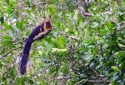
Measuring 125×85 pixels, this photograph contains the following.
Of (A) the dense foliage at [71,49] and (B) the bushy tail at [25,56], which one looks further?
(B) the bushy tail at [25,56]

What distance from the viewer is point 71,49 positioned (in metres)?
2.34

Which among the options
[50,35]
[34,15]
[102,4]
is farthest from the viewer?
[102,4]

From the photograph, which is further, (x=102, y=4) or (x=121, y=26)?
(x=102, y=4)

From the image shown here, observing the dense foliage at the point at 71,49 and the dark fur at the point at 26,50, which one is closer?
the dense foliage at the point at 71,49

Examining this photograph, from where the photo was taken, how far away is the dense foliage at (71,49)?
2033 mm

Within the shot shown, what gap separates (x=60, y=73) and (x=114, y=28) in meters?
0.76

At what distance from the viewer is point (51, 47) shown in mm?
2322

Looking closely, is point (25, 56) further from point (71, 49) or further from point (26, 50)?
point (71, 49)

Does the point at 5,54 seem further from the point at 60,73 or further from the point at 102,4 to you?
the point at 102,4

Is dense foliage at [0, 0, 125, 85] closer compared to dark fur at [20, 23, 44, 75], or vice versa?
dense foliage at [0, 0, 125, 85]

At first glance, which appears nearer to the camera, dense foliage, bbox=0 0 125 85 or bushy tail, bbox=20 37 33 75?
dense foliage, bbox=0 0 125 85

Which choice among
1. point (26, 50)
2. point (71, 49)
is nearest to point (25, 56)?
point (26, 50)

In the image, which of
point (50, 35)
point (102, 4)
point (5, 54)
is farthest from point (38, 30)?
point (102, 4)

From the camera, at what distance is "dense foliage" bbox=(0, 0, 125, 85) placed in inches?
80.0
